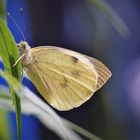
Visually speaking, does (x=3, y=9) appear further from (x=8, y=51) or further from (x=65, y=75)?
(x=65, y=75)

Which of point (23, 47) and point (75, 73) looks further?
point (75, 73)

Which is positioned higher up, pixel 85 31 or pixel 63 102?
pixel 63 102

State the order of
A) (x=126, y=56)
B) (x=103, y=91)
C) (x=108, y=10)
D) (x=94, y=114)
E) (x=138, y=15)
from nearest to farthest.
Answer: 1. (x=108, y=10)
2. (x=103, y=91)
3. (x=94, y=114)
4. (x=126, y=56)
5. (x=138, y=15)

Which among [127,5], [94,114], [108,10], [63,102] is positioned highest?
[108,10]

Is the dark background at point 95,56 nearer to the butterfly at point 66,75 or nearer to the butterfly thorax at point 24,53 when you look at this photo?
the butterfly at point 66,75

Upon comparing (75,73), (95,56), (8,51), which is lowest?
(95,56)

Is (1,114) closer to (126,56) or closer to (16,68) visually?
(16,68)

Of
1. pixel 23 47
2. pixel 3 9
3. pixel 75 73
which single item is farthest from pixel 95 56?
pixel 3 9

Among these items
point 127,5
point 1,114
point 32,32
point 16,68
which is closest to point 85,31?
point 32,32

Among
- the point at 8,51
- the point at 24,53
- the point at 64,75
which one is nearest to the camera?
the point at 8,51
